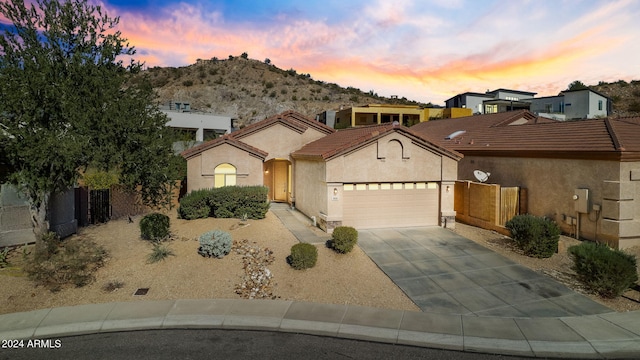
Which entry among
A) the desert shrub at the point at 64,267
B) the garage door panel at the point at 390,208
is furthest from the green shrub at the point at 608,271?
the desert shrub at the point at 64,267

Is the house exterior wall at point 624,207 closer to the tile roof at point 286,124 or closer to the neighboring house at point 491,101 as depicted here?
the tile roof at point 286,124

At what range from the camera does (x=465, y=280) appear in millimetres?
12172

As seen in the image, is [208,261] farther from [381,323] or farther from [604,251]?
[604,251]

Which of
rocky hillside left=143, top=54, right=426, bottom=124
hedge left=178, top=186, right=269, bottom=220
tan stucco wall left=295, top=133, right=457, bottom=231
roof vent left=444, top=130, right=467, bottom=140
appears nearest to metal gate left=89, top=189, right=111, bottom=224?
hedge left=178, top=186, right=269, bottom=220

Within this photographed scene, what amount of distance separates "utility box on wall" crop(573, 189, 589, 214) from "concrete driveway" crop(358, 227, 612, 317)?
16.8 ft

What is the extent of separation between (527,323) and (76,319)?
36.9 ft

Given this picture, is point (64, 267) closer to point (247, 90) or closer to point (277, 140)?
point (277, 140)

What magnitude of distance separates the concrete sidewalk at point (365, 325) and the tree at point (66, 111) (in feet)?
15.6

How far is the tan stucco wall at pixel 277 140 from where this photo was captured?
993 inches

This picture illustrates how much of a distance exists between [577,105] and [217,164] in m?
59.4

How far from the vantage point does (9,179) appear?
38.9 ft

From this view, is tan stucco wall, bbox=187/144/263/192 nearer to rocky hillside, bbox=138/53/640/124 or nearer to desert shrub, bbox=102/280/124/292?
desert shrub, bbox=102/280/124/292

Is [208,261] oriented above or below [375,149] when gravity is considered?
below

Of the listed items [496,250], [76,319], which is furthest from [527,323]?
[76,319]
